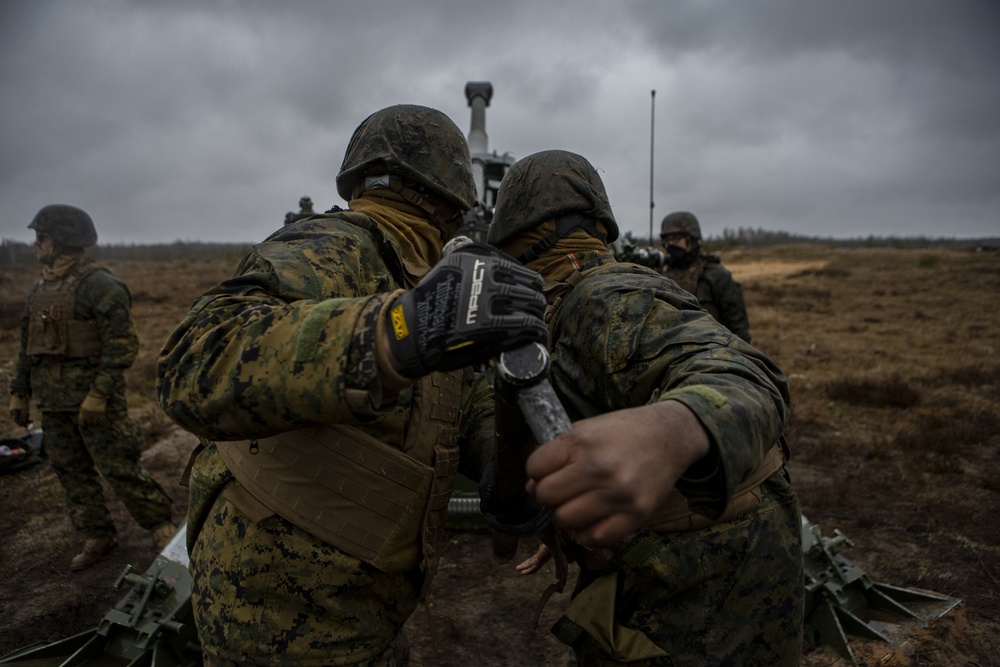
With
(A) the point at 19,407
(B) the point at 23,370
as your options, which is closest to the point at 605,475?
(B) the point at 23,370

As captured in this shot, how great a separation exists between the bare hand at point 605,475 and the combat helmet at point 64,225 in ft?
18.0

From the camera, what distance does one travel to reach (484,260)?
118 cm

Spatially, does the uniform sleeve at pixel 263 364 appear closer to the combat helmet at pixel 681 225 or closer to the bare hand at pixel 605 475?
the bare hand at pixel 605 475

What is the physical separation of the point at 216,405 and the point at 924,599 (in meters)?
4.53

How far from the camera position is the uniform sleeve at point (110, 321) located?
15.7 feet

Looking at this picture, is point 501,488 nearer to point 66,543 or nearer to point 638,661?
point 638,661

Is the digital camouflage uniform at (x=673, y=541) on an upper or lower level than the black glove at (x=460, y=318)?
lower

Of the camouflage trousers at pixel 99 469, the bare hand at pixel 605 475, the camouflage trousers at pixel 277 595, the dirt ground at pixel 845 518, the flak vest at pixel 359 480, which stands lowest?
the dirt ground at pixel 845 518

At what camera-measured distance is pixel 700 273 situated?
6664mm

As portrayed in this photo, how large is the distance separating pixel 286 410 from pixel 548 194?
1479 millimetres

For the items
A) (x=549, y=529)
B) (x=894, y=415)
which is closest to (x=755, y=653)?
(x=549, y=529)

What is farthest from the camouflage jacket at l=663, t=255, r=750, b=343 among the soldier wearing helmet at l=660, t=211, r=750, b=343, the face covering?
the face covering

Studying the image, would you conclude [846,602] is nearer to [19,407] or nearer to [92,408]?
[92,408]

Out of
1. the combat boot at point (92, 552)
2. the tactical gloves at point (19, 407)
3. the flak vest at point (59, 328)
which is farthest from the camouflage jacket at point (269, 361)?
the tactical gloves at point (19, 407)
